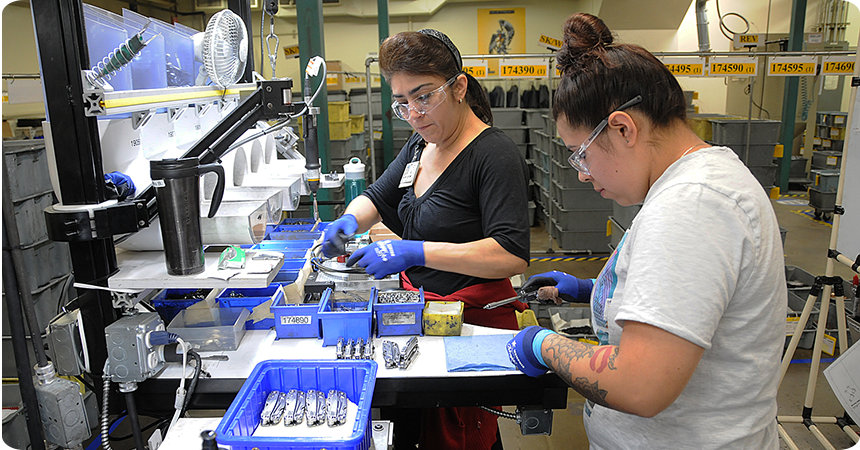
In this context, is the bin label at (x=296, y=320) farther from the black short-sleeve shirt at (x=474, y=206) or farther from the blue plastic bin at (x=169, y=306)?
the black short-sleeve shirt at (x=474, y=206)

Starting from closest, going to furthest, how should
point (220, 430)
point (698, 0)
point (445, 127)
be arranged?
point (220, 430) → point (445, 127) → point (698, 0)

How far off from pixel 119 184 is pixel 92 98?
Result: 239mm

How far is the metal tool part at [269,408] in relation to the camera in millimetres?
1325

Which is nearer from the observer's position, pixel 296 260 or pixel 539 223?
pixel 296 260

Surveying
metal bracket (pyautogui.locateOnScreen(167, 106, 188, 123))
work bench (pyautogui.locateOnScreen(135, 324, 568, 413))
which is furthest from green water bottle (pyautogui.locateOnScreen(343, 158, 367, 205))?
work bench (pyautogui.locateOnScreen(135, 324, 568, 413))

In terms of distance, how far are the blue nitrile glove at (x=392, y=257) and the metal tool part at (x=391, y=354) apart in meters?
0.24

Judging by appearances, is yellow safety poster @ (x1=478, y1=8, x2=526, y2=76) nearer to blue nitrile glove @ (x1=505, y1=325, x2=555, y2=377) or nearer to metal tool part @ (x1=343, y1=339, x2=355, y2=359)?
metal tool part @ (x1=343, y1=339, x2=355, y2=359)

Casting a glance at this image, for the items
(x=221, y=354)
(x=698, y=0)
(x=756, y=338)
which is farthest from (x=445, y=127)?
(x=698, y=0)

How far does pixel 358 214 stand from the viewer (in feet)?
7.30

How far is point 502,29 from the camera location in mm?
10406

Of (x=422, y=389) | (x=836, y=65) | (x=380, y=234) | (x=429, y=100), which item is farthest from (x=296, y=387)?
(x=836, y=65)

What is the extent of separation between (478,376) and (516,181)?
61cm

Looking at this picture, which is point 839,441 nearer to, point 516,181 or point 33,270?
point 516,181

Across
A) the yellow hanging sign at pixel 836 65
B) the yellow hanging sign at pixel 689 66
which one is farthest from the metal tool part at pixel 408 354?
the yellow hanging sign at pixel 836 65
